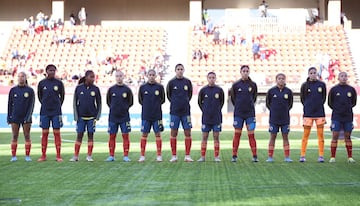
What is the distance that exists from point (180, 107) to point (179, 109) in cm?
5

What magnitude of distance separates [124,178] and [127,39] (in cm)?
3244

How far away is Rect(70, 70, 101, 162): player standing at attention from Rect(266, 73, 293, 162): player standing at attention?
3648mm

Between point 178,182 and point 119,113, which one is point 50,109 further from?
point 178,182

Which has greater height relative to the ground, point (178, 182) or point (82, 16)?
point (82, 16)

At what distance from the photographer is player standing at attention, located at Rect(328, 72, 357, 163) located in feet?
48.0

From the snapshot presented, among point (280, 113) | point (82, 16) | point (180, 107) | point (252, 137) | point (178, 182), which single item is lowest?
point (178, 182)

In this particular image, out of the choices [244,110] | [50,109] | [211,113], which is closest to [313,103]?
[244,110]

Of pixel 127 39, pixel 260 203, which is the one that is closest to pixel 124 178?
pixel 260 203

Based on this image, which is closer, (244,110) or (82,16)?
(244,110)

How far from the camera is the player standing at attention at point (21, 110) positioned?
14.7 metres

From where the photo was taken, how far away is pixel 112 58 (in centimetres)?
4081

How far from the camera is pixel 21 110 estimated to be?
14797mm

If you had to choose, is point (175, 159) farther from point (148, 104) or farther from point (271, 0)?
point (271, 0)

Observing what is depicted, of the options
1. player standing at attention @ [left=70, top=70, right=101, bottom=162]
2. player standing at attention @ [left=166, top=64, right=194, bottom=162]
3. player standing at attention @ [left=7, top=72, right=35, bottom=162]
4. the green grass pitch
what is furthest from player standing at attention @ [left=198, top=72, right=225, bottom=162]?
player standing at attention @ [left=7, top=72, right=35, bottom=162]
